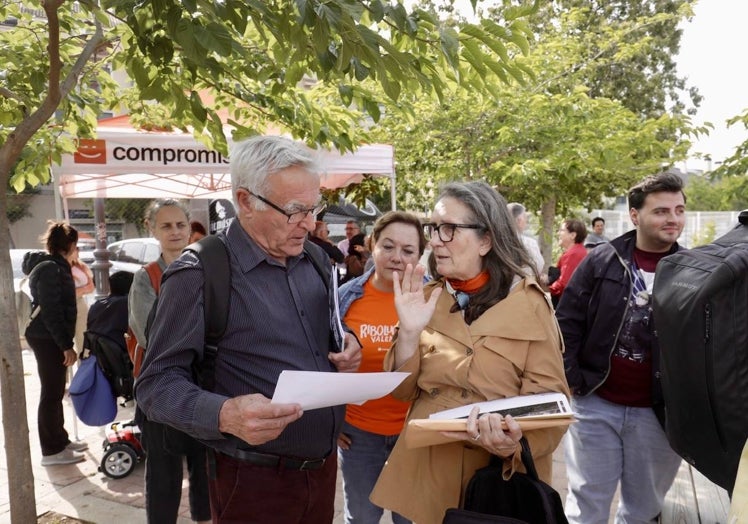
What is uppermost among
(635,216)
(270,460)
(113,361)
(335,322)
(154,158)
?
(154,158)

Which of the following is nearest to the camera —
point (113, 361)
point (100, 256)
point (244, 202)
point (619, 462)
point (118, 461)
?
point (244, 202)

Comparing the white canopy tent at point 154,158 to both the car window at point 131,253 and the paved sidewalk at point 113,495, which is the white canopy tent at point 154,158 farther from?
the car window at point 131,253

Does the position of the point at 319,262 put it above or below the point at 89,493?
above

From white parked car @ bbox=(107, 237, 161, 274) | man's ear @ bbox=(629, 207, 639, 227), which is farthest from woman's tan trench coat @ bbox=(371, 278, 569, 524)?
white parked car @ bbox=(107, 237, 161, 274)

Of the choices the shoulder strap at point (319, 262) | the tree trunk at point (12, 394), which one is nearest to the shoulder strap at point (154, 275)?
the tree trunk at point (12, 394)

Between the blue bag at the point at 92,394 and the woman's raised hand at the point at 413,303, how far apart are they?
3061 millimetres

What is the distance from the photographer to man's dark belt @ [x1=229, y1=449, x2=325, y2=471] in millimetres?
2002

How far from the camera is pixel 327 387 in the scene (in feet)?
5.73

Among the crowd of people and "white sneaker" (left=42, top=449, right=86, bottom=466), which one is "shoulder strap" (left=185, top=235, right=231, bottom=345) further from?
"white sneaker" (left=42, top=449, right=86, bottom=466)

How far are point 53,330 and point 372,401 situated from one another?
294 cm

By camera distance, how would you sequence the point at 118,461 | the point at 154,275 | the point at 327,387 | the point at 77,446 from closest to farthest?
the point at 327,387, the point at 154,275, the point at 118,461, the point at 77,446

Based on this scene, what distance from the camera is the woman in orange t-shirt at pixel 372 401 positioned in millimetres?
2902

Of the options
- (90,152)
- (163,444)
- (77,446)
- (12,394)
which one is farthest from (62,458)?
(90,152)

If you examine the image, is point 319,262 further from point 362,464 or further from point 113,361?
point 113,361
